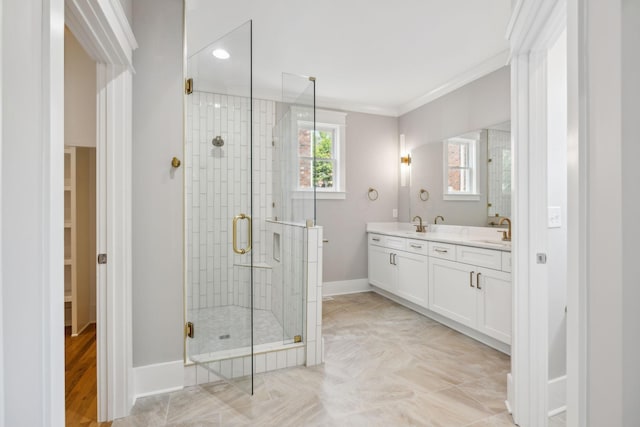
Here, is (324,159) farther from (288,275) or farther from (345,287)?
(288,275)

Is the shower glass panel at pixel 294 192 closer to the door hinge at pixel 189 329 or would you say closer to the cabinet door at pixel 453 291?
the door hinge at pixel 189 329

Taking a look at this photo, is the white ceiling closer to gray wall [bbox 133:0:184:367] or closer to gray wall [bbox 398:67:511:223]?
gray wall [bbox 398:67:511:223]

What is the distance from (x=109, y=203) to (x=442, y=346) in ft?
8.99

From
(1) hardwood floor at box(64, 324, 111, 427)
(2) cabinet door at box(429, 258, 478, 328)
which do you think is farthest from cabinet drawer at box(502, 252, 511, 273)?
(1) hardwood floor at box(64, 324, 111, 427)

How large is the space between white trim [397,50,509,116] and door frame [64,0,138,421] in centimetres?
289

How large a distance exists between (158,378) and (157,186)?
1228mm

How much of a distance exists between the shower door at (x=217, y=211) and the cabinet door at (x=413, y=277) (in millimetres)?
2138

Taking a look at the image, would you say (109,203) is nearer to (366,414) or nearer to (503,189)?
(366,414)

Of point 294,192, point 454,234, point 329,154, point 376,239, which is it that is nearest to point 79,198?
point 294,192

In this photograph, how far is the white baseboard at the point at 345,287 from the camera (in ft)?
14.2

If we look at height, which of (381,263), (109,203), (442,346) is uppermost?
(109,203)

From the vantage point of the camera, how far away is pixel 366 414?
177cm
